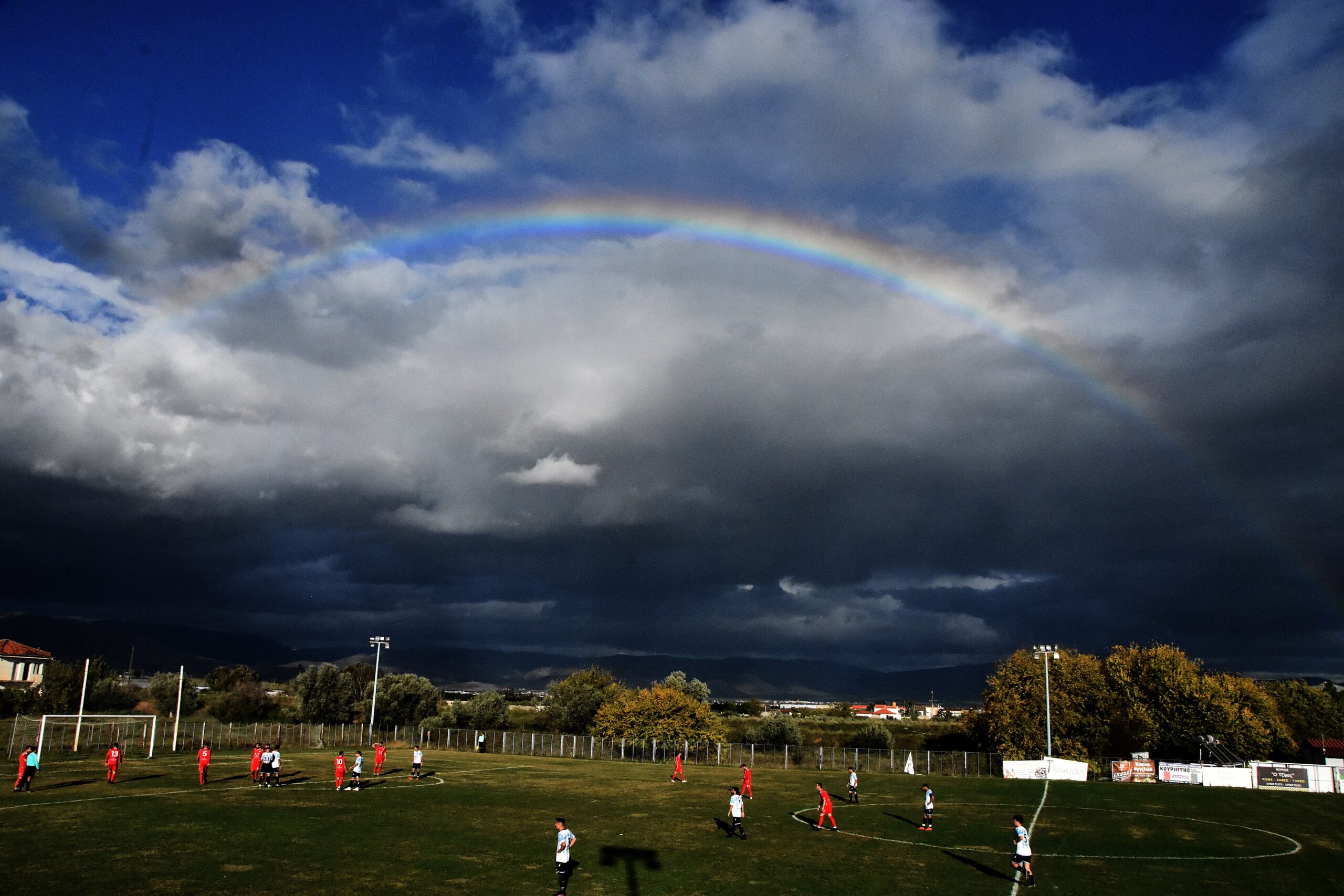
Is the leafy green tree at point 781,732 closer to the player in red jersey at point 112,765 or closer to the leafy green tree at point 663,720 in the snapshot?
the leafy green tree at point 663,720

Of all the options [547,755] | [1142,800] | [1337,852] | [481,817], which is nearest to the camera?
[1337,852]

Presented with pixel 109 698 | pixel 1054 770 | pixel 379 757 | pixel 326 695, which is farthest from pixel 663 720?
pixel 109 698

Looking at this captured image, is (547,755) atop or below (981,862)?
below

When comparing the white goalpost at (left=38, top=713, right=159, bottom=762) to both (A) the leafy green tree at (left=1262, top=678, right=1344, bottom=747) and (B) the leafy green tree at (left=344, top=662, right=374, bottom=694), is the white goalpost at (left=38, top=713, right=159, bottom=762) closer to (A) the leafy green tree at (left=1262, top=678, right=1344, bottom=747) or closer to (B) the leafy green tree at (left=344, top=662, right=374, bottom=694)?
(B) the leafy green tree at (left=344, top=662, right=374, bottom=694)

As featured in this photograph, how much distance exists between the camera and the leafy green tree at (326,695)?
132 metres

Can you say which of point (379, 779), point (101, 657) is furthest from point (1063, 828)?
point (101, 657)

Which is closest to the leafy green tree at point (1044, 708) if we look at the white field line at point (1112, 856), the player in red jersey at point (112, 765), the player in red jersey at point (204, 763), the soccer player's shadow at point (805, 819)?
the white field line at point (1112, 856)

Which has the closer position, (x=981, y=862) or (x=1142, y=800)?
(x=981, y=862)

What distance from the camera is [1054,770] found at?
68.6m

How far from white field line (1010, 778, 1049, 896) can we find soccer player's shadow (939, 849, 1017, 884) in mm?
165

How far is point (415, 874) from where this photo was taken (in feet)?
92.0

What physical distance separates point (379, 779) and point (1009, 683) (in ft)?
215

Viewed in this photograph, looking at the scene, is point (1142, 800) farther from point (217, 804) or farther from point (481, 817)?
point (217, 804)

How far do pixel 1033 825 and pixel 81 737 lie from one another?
3230 inches
